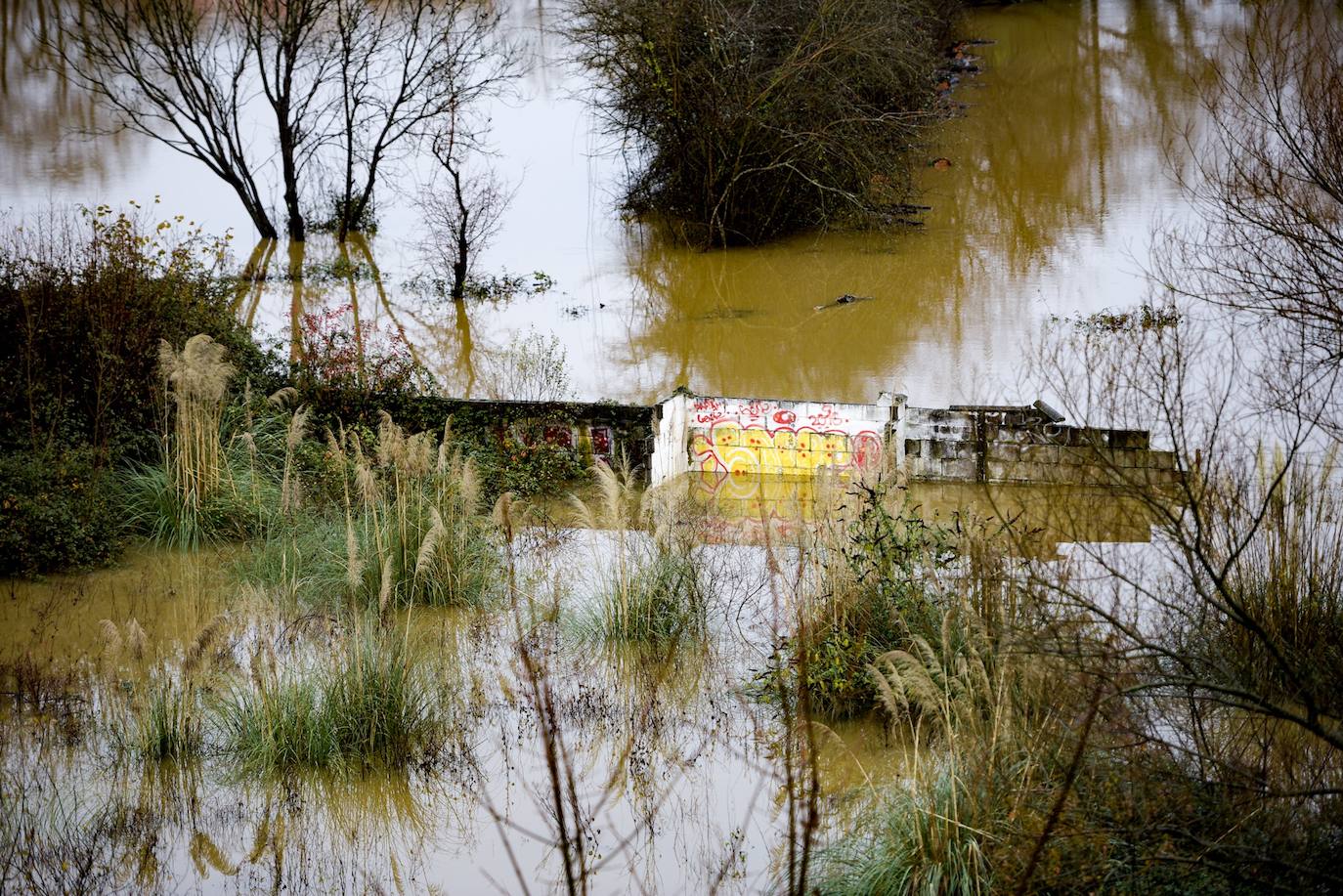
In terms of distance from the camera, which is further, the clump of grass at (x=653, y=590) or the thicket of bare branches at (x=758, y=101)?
the thicket of bare branches at (x=758, y=101)

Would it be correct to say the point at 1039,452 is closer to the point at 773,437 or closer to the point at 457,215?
the point at 773,437

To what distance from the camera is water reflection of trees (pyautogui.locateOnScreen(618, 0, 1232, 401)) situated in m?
19.4

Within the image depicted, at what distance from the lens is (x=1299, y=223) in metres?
9.91

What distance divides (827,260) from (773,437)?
9915mm

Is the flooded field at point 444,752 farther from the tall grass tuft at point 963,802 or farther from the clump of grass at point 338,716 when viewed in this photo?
the tall grass tuft at point 963,802

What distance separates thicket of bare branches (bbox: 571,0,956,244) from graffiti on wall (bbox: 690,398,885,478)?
9054 millimetres

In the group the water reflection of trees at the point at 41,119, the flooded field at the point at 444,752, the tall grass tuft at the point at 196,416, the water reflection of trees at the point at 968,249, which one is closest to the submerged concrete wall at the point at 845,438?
the water reflection of trees at the point at 968,249

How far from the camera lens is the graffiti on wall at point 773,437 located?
1448 cm

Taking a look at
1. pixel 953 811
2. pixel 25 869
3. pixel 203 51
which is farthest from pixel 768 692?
pixel 203 51

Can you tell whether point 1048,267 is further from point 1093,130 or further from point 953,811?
point 953,811

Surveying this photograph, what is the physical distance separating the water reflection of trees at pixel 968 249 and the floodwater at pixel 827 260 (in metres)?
0.06

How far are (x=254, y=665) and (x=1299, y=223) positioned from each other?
8016 mm

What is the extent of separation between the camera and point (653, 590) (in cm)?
1023

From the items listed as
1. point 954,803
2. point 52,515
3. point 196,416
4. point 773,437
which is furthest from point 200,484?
point 954,803
